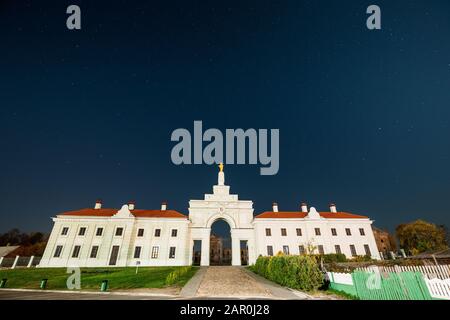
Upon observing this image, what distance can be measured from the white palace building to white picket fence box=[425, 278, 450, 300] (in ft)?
87.1

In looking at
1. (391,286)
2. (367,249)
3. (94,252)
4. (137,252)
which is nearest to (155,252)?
(137,252)

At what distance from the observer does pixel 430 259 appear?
899 inches

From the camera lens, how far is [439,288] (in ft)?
24.8

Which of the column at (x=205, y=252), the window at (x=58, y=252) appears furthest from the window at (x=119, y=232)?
the column at (x=205, y=252)

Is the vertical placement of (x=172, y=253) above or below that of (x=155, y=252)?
below

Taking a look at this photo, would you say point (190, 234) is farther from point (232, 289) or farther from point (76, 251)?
point (232, 289)

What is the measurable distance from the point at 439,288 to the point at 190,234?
32081 mm

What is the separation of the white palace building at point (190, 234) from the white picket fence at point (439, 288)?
2655cm

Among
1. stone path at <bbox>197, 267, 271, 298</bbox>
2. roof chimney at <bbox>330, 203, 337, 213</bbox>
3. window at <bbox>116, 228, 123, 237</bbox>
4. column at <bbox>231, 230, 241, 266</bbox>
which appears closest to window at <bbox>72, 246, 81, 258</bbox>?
window at <bbox>116, 228, 123, 237</bbox>

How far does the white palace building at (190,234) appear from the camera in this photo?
31641mm

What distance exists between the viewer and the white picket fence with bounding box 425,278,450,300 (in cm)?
738
